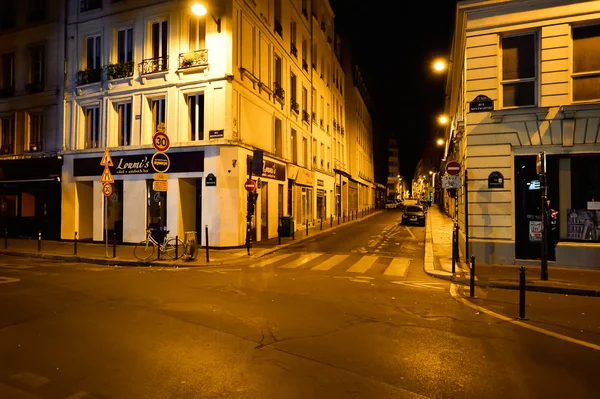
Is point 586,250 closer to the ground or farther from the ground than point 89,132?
closer to the ground

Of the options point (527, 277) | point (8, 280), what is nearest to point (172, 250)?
point (8, 280)

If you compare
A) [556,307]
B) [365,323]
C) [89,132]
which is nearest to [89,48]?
[89,132]

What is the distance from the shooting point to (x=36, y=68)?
21703mm

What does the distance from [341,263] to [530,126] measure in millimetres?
7453

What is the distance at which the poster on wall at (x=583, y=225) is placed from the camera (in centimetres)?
1233

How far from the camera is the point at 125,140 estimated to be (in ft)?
64.3

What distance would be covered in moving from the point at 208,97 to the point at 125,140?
512 centimetres

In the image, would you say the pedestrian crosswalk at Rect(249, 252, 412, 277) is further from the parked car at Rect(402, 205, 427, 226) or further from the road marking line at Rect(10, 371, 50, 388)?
the parked car at Rect(402, 205, 427, 226)

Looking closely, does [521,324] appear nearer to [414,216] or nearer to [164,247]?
[164,247]

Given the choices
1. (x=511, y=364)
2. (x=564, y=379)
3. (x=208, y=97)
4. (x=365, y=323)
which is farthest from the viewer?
(x=208, y=97)

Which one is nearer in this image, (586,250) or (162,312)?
(162,312)

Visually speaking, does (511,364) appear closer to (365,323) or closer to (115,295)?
(365,323)

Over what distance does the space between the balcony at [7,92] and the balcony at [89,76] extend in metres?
4.76

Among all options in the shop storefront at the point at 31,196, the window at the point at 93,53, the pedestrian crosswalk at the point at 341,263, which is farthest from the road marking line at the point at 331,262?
the window at the point at 93,53
